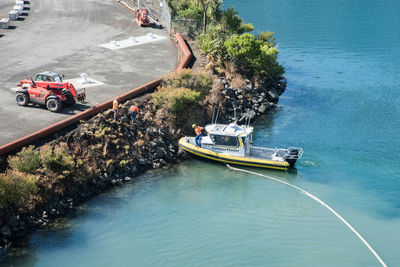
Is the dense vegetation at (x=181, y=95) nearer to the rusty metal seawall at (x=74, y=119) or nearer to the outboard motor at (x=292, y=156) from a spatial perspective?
the rusty metal seawall at (x=74, y=119)

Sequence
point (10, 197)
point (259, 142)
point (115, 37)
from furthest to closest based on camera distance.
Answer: point (115, 37)
point (259, 142)
point (10, 197)

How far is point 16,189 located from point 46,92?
27.8 ft

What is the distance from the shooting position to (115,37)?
145ft

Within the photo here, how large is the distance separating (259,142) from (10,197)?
1806cm

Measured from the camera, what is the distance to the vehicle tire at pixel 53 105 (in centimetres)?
2875

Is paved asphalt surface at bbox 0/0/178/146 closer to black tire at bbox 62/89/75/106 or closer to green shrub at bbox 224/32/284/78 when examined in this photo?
black tire at bbox 62/89/75/106

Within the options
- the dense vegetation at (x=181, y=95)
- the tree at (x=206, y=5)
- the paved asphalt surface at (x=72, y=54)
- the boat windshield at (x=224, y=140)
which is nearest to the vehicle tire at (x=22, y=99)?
the paved asphalt surface at (x=72, y=54)

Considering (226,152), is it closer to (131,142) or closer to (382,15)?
(131,142)

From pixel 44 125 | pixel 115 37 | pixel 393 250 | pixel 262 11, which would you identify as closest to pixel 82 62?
pixel 115 37

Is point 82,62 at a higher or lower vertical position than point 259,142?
higher

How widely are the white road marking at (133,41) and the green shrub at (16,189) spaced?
21.0 metres

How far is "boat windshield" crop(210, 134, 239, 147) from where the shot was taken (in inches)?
1183

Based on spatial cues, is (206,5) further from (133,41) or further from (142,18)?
(133,41)

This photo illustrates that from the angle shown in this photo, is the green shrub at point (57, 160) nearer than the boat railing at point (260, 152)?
Yes
